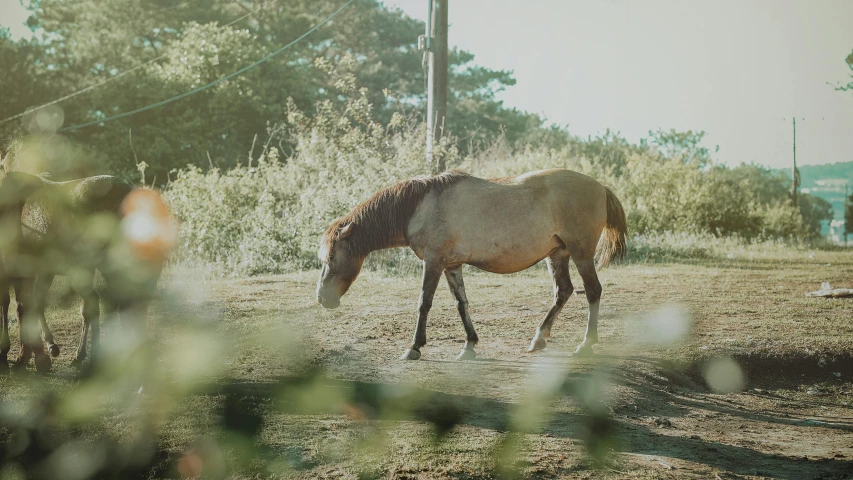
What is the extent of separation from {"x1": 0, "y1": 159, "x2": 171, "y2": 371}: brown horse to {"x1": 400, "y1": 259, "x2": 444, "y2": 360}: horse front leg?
2.38m

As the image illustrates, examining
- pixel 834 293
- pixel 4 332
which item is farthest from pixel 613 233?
pixel 4 332

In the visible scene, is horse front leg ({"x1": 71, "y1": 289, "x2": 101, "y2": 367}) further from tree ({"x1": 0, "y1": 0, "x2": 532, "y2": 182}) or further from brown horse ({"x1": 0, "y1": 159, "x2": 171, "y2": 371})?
tree ({"x1": 0, "y1": 0, "x2": 532, "y2": 182})

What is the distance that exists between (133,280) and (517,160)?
1566 cm

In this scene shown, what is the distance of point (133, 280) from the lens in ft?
20.0

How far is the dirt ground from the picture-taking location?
449 centimetres

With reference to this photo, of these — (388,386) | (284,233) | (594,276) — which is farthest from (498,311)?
(284,233)

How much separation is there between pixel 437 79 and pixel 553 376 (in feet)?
35.7

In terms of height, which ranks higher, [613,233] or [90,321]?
[613,233]

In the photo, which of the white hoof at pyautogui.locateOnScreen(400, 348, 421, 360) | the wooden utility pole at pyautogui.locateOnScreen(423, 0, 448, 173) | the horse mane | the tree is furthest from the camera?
the tree

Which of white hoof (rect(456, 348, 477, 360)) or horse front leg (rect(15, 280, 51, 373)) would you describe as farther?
white hoof (rect(456, 348, 477, 360))

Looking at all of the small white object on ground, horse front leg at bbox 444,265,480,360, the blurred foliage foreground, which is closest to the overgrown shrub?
the small white object on ground

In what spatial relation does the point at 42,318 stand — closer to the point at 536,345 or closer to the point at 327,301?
the point at 327,301

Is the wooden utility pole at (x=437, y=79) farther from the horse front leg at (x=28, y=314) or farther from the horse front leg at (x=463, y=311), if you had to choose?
the horse front leg at (x=28, y=314)

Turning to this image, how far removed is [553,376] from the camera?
6.33 metres
